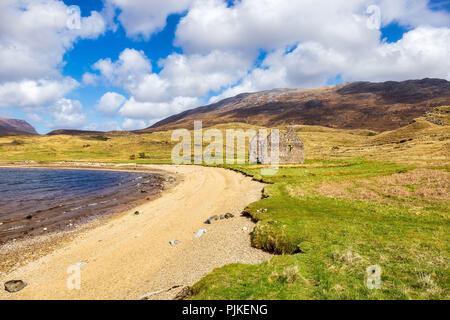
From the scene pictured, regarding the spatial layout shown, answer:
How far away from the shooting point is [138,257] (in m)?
15.5

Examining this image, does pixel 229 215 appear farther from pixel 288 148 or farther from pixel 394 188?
pixel 288 148

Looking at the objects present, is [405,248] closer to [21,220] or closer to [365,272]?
[365,272]

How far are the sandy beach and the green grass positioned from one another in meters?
1.81

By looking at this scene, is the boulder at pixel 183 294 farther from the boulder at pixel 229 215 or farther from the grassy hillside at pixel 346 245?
the boulder at pixel 229 215

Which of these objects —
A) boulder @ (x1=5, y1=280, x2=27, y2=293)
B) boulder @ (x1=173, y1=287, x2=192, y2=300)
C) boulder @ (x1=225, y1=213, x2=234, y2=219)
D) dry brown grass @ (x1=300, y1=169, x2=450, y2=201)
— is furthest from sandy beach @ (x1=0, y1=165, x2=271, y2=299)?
dry brown grass @ (x1=300, y1=169, x2=450, y2=201)

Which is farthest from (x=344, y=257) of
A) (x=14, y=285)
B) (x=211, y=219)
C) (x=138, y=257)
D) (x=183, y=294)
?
(x=14, y=285)

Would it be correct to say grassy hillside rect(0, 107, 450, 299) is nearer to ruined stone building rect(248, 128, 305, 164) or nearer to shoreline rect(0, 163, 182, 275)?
shoreline rect(0, 163, 182, 275)

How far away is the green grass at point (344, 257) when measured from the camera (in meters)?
8.73

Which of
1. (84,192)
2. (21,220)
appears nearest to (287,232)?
(21,220)

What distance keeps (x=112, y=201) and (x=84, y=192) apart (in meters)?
12.7

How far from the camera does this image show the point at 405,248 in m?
12.0

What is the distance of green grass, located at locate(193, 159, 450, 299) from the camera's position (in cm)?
873

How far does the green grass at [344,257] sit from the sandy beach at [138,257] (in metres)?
1.81

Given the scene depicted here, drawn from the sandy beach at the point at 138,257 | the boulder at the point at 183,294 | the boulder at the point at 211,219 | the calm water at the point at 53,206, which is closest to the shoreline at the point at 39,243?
the sandy beach at the point at 138,257
